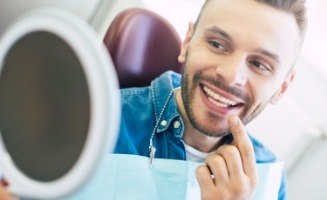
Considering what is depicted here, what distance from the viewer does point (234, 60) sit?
688 millimetres

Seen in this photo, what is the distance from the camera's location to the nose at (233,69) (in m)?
0.68

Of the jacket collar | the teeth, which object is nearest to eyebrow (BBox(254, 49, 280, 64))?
the teeth

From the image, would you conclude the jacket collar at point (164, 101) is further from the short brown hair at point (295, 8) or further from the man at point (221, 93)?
the short brown hair at point (295, 8)

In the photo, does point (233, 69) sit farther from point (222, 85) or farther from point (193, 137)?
point (193, 137)

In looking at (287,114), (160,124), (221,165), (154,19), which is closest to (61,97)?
(221,165)

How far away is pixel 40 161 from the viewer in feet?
1.19

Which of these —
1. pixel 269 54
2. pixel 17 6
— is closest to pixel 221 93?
pixel 269 54

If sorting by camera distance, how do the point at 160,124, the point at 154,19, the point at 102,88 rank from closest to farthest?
1. the point at 102,88
2. the point at 160,124
3. the point at 154,19

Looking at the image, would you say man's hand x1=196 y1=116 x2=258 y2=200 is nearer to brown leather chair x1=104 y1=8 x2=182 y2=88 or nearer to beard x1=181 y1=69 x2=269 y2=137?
beard x1=181 y1=69 x2=269 y2=137

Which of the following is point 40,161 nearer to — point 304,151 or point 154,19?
point 154,19

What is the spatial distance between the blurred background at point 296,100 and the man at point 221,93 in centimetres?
30

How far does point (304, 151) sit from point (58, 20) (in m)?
1.02

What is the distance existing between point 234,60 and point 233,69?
2 centimetres

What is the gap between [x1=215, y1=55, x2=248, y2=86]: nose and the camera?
680mm
